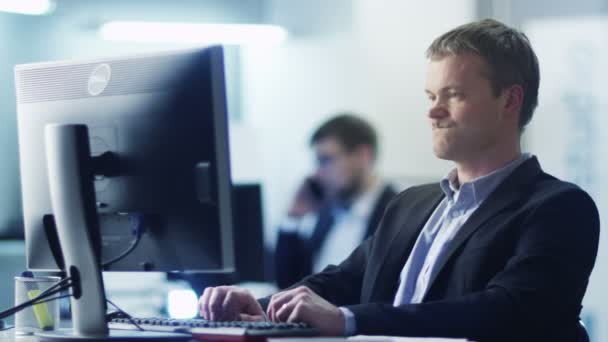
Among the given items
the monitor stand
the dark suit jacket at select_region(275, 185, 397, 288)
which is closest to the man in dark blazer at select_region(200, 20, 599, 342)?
the monitor stand

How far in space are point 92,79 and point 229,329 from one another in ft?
1.67

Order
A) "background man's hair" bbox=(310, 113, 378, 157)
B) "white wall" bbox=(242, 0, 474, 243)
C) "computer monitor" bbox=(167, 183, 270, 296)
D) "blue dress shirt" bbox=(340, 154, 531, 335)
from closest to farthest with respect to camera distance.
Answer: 1. "blue dress shirt" bbox=(340, 154, 531, 335)
2. "computer monitor" bbox=(167, 183, 270, 296)
3. "background man's hair" bbox=(310, 113, 378, 157)
4. "white wall" bbox=(242, 0, 474, 243)

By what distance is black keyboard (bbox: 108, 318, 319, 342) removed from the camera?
1565 mm

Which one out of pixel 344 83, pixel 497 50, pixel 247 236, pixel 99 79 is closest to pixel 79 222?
pixel 99 79

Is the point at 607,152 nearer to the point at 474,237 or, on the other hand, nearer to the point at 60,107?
the point at 474,237

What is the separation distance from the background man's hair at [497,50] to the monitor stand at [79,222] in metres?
0.81

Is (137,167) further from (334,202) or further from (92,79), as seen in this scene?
(334,202)

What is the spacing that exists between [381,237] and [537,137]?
257cm

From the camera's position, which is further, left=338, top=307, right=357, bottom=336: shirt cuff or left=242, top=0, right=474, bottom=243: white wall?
left=242, top=0, right=474, bottom=243: white wall

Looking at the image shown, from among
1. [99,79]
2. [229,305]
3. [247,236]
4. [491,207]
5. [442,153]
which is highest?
[99,79]

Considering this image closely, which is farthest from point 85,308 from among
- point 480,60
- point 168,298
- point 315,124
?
point 315,124

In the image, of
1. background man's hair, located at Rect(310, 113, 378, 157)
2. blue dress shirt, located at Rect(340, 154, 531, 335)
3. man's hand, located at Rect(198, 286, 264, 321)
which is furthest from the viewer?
background man's hair, located at Rect(310, 113, 378, 157)

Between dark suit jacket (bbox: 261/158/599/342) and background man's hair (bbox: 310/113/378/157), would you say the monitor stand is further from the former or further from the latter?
background man's hair (bbox: 310/113/378/157)

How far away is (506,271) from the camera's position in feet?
6.04
